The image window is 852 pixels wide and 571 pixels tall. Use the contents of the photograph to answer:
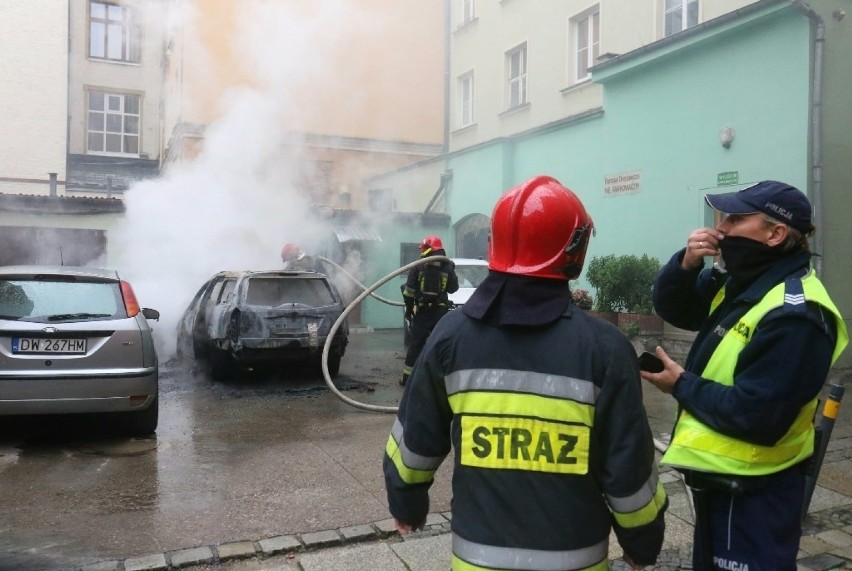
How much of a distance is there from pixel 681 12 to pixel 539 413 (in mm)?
11583

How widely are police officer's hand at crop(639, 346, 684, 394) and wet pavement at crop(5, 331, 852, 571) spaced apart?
181 cm

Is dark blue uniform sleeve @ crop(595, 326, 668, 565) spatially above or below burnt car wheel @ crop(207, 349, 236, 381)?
above

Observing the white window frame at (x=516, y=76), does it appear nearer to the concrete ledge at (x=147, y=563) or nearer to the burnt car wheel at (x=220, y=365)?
the burnt car wheel at (x=220, y=365)

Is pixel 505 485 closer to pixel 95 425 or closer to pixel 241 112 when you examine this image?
pixel 95 425

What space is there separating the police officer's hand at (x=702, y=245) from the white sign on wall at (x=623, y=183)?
9270 mm

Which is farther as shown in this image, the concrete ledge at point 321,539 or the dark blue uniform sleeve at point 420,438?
the concrete ledge at point 321,539

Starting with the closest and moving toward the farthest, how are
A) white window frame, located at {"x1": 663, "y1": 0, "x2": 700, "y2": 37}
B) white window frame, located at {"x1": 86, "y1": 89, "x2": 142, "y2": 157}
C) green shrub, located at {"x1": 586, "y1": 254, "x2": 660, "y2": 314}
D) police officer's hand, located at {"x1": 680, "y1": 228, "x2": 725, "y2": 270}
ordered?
1. police officer's hand, located at {"x1": 680, "y1": 228, "x2": 725, "y2": 270}
2. green shrub, located at {"x1": 586, "y1": 254, "x2": 660, "y2": 314}
3. white window frame, located at {"x1": 663, "y1": 0, "x2": 700, "y2": 37}
4. white window frame, located at {"x1": 86, "y1": 89, "x2": 142, "y2": 157}

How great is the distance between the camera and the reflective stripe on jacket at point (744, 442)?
2.05 m

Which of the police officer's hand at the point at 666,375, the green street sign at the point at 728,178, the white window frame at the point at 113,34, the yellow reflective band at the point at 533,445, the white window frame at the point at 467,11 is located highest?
the white window frame at the point at 113,34

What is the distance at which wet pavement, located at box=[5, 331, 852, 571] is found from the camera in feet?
12.0

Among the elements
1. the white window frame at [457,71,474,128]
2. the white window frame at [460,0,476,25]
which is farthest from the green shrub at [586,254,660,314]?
the white window frame at [460,0,476,25]

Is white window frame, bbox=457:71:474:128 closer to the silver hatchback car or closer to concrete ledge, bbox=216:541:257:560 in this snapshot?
the silver hatchback car

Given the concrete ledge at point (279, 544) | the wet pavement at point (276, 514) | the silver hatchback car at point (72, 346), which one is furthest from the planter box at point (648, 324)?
the concrete ledge at point (279, 544)

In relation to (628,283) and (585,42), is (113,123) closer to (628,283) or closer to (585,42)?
(585,42)
